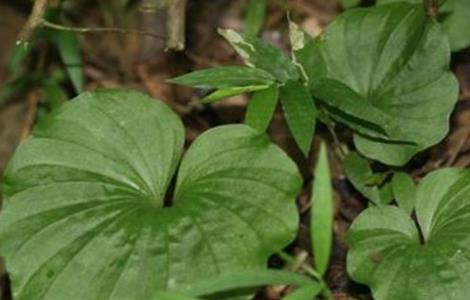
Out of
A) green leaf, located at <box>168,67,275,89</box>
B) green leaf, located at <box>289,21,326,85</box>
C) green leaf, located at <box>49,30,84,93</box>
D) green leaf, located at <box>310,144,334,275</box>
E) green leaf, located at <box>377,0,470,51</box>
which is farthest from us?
green leaf, located at <box>49,30,84,93</box>

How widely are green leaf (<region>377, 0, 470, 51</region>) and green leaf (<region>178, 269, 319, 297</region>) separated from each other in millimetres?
828

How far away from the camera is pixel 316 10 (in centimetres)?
278

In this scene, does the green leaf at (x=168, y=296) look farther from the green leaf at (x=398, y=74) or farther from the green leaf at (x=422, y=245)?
the green leaf at (x=398, y=74)

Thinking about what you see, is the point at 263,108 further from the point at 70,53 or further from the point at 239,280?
the point at 70,53

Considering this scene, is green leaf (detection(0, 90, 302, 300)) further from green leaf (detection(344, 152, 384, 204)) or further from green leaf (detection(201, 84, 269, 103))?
green leaf (detection(344, 152, 384, 204))

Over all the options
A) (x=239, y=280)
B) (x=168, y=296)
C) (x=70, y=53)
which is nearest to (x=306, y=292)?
(x=239, y=280)

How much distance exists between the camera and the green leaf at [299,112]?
158 cm

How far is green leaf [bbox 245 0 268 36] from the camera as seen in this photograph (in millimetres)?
2492

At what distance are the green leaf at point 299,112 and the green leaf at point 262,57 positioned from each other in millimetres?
38

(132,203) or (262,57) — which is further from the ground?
(262,57)

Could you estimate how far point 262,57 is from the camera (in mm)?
1732

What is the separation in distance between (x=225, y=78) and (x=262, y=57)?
11 centimetres

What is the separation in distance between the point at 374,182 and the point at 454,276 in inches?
14.4

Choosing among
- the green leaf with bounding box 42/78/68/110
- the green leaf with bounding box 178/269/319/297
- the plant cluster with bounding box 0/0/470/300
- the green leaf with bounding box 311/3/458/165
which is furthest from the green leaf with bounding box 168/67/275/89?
the green leaf with bounding box 42/78/68/110
